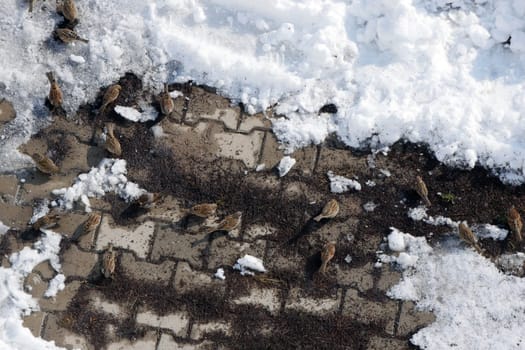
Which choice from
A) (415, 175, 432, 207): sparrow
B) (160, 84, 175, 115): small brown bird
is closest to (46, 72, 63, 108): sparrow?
(160, 84, 175, 115): small brown bird

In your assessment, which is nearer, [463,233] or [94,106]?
[463,233]

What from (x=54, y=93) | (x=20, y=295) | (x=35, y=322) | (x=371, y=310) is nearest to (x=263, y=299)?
(x=371, y=310)

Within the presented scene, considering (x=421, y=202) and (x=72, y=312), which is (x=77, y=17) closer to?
(x=72, y=312)

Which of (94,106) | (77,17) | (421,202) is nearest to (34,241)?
(94,106)

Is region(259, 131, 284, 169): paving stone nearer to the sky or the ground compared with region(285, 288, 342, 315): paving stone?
nearer to the sky

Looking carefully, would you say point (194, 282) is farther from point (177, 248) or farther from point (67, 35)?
point (67, 35)

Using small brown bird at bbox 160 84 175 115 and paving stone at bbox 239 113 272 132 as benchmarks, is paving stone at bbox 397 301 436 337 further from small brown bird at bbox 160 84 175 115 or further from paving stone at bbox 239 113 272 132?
small brown bird at bbox 160 84 175 115

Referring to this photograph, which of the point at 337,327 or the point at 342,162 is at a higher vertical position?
the point at 342,162
